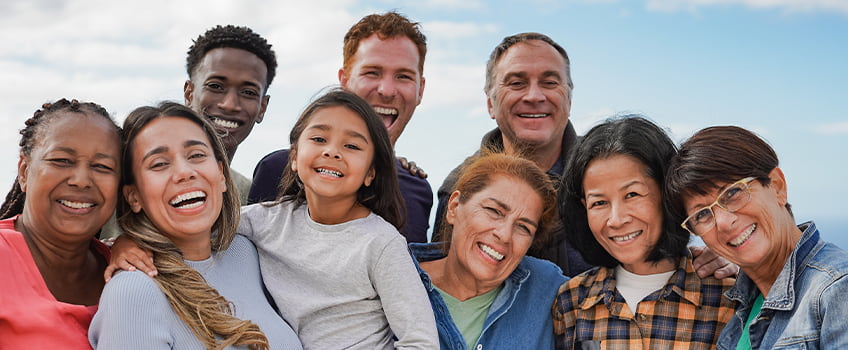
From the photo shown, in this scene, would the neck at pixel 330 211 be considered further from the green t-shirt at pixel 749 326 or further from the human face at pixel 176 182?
the green t-shirt at pixel 749 326

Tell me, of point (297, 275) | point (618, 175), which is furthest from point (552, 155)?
point (297, 275)

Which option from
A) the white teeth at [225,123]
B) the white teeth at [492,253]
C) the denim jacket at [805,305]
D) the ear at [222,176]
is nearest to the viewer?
the denim jacket at [805,305]

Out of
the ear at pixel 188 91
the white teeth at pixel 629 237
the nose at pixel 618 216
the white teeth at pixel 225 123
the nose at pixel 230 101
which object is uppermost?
the ear at pixel 188 91

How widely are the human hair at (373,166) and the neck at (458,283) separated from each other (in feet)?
1.31

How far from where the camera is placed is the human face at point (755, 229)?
338 cm

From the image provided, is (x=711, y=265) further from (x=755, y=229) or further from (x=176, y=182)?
(x=176, y=182)

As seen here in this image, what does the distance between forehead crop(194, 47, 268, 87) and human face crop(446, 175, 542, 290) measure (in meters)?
2.80

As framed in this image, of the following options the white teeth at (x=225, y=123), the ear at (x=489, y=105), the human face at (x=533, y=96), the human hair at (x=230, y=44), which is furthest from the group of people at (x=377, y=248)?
the human hair at (x=230, y=44)

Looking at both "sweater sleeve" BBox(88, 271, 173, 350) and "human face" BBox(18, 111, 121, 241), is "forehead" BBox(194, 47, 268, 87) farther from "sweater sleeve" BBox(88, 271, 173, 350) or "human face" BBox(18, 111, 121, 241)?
"sweater sleeve" BBox(88, 271, 173, 350)

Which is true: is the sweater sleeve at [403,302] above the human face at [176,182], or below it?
below

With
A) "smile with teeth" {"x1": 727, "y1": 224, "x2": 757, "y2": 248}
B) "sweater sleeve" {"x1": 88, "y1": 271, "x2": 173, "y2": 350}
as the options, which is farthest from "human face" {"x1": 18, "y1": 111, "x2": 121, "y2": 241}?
"smile with teeth" {"x1": 727, "y1": 224, "x2": 757, "y2": 248}

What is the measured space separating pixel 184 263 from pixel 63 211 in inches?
23.6

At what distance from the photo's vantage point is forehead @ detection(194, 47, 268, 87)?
600 cm

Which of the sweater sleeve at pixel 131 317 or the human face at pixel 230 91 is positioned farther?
the human face at pixel 230 91
